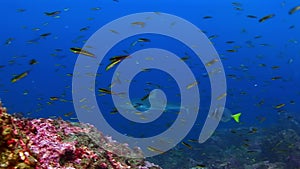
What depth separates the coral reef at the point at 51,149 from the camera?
261cm

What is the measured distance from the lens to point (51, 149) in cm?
387

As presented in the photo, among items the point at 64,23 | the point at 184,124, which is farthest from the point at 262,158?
the point at 64,23

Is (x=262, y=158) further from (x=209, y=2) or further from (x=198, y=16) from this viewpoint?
(x=198, y=16)

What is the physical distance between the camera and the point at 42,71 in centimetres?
12681

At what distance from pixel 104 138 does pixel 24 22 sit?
134 meters

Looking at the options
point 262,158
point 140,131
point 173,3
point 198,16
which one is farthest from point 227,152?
point 198,16

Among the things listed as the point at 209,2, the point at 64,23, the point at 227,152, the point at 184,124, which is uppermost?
the point at 227,152

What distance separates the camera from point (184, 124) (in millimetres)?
19297

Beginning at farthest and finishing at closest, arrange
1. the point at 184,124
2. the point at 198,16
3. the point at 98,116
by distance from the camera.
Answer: the point at 198,16, the point at 184,124, the point at 98,116

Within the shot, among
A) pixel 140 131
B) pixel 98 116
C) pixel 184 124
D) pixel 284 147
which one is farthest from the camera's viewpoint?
pixel 140 131

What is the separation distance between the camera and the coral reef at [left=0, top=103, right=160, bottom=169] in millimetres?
2613

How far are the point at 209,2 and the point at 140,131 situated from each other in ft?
290

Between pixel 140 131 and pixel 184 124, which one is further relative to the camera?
pixel 140 131

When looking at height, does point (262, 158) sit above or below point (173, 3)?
above
